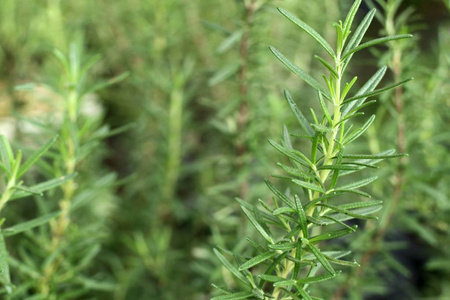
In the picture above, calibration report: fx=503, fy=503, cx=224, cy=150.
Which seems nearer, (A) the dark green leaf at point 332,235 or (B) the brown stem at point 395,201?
(A) the dark green leaf at point 332,235

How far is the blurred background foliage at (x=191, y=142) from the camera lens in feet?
1.80

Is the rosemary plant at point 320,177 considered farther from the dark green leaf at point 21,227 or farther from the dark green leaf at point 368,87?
the dark green leaf at point 21,227

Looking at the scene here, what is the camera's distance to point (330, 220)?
299mm

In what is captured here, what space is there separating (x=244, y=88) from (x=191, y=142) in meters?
0.25

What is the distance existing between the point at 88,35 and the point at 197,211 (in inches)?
22.0

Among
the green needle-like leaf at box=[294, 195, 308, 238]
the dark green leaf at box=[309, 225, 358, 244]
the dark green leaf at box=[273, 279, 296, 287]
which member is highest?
the green needle-like leaf at box=[294, 195, 308, 238]

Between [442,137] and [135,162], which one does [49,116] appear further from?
[442,137]

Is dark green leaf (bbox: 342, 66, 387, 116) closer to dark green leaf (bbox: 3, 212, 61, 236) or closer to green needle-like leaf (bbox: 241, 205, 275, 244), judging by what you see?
green needle-like leaf (bbox: 241, 205, 275, 244)

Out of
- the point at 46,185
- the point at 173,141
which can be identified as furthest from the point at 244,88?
the point at 46,185

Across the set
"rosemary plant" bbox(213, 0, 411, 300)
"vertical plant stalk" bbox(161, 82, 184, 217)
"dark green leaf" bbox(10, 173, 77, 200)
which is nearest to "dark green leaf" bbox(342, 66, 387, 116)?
"rosemary plant" bbox(213, 0, 411, 300)

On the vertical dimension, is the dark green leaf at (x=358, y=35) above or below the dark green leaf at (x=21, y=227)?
above

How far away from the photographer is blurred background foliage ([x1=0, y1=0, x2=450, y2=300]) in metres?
0.55

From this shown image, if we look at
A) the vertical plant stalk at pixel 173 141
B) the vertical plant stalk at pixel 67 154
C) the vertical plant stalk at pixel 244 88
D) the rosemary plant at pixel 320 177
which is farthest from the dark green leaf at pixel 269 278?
the vertical plant stalk at pixel 173 141

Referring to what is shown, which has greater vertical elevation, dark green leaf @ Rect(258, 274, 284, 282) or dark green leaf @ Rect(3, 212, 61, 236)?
dark green leaf @ Rect(3, 212, 61, 236)
